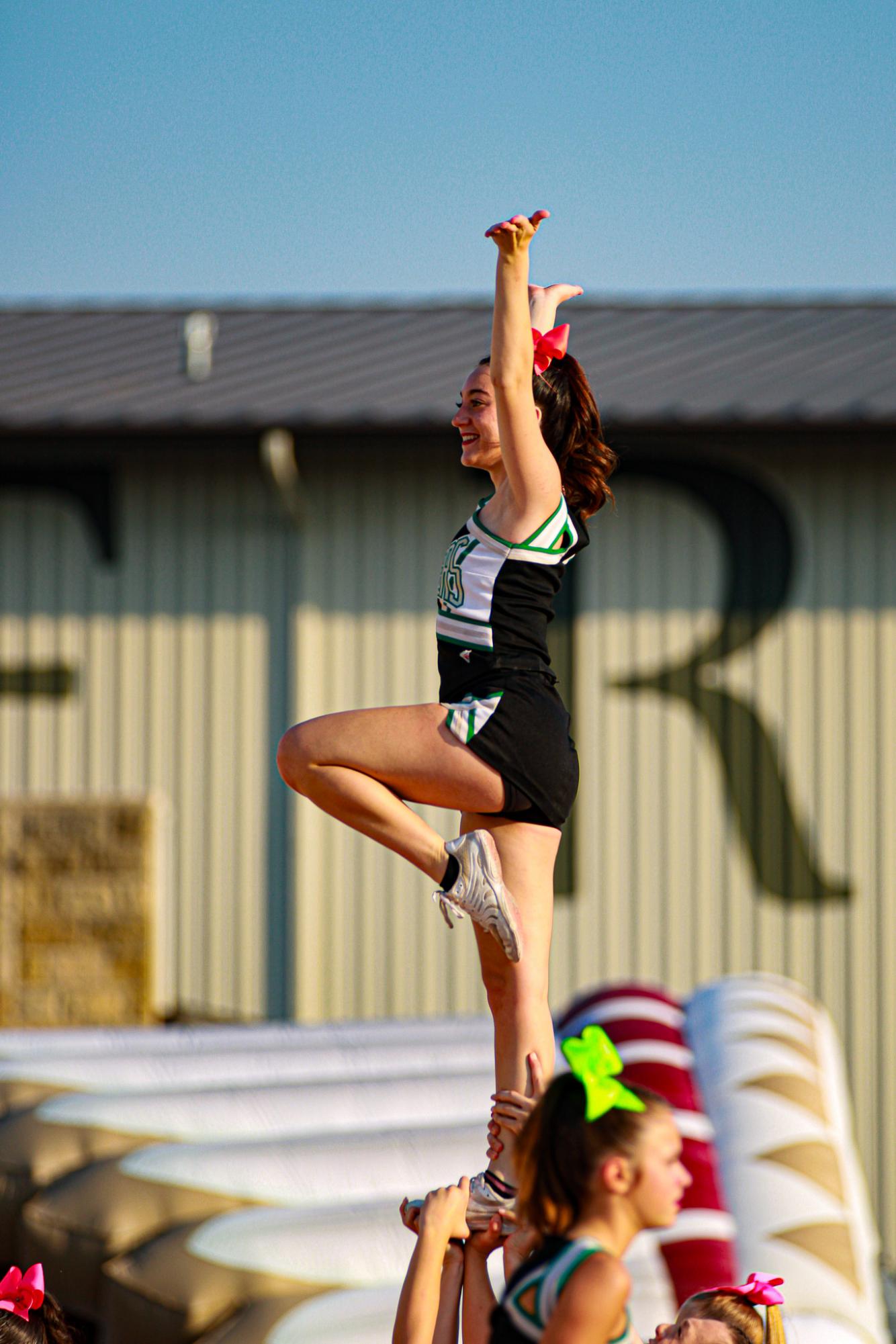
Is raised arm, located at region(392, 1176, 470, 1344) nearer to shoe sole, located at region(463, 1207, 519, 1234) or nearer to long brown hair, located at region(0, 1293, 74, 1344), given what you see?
shoe sole, located at region(463, 1207, 519, 1234)

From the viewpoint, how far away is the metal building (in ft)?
31.8

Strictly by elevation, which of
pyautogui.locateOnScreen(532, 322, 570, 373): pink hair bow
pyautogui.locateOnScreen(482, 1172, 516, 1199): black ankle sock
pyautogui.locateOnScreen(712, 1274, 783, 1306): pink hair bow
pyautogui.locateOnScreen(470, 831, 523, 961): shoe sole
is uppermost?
pyautogui.locateOnScreen(532, 322, 570, 373): pink hair bow

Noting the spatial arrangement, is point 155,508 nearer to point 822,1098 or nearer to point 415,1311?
point 822,1098

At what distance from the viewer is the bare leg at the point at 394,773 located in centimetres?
258

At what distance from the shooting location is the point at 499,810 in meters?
2.63

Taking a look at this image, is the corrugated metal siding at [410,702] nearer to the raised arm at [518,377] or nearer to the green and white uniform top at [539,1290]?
the raised arm at [518,377]

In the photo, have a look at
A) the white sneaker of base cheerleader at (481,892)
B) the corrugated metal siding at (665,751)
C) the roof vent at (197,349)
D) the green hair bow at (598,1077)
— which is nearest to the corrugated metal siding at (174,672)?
the corrugated metal siding at (665,751)

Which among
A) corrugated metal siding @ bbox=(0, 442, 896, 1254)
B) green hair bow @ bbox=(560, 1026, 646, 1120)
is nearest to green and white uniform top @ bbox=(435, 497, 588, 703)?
green hair bow @ bbox=(560, 1026, 646, 1120)

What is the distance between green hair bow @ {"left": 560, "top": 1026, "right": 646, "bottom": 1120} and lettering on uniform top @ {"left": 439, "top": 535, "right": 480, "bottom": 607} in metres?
0.90

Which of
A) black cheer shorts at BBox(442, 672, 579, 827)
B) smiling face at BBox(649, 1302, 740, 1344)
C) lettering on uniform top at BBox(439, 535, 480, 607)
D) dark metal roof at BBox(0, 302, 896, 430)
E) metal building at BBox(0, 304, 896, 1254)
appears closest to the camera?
black cheer shorts at BBox(442, 672, 579, 827)

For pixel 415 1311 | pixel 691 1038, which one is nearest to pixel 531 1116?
pixel 415 1311

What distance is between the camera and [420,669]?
32.4 feet

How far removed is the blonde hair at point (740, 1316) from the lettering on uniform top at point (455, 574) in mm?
1610

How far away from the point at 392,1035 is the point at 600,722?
325cm
